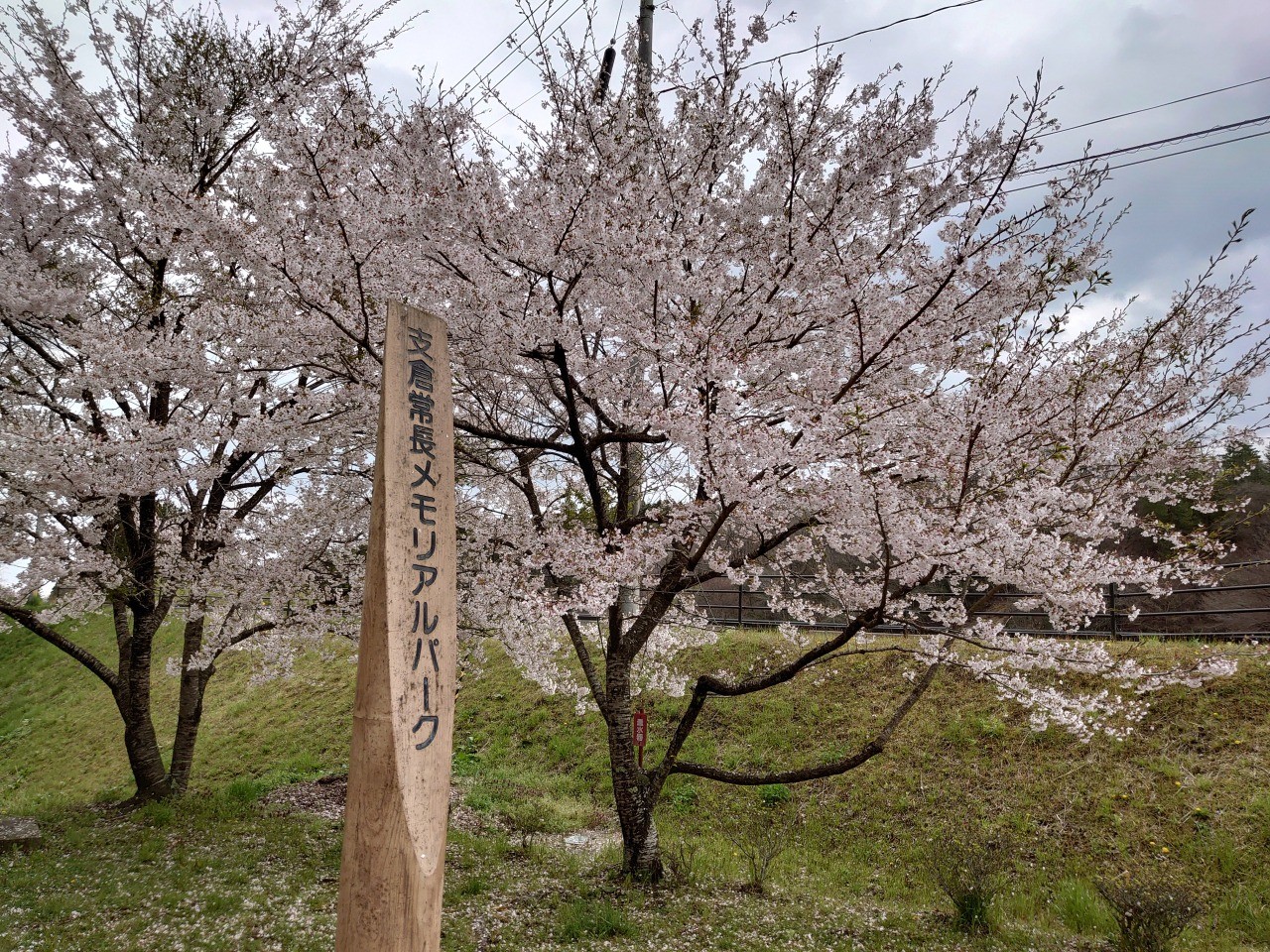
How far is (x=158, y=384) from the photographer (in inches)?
305

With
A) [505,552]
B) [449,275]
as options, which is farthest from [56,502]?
[449,275]

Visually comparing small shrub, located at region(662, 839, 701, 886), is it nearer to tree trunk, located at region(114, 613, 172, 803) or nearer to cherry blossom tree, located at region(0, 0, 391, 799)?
cherry blossom tree, located at region(0, 0, 391, 799)

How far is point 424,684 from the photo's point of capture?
3.09 meters

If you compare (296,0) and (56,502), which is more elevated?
(296,0)

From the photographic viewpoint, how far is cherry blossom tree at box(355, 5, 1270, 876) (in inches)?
177

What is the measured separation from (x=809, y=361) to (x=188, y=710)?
891 centimetres

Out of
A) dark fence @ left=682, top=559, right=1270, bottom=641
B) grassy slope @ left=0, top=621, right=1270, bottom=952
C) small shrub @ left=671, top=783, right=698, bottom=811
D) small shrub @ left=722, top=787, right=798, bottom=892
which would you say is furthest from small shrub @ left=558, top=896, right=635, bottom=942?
dark fence @ left=682, top=559, right=1270, bottom=641

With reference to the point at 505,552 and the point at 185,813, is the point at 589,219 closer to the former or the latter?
the point at 505,552

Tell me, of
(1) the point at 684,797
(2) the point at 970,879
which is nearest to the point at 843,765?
(2) the point at 970,879

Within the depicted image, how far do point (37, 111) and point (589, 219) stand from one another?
23.4 ft

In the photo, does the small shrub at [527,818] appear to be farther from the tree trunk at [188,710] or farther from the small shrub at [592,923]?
the tree trunk at [188,710]

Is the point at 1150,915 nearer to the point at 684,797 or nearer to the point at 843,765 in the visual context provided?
the point at 843,765

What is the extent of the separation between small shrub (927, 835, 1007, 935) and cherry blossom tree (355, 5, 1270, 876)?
1371mm

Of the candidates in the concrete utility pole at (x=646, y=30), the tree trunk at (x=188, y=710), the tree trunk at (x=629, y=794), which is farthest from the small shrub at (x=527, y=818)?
the concrete utility pole at (x=646, y=30)
